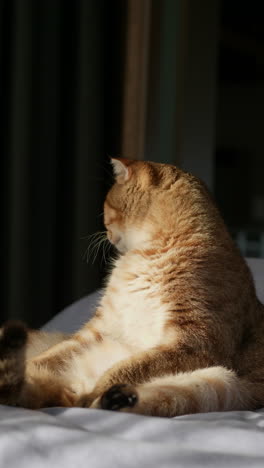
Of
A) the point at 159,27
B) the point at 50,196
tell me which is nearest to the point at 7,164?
the point at 50,196

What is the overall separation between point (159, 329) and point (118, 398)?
328 millimetres

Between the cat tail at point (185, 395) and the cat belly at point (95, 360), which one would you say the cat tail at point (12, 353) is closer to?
the cat tail at point (185, 395)

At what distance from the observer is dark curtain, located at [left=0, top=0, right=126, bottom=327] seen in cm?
271

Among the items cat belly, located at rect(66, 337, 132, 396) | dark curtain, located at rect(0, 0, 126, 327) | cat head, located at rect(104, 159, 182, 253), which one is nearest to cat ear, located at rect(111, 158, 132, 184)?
cat head, located at rect(104, 159, 182, 253)

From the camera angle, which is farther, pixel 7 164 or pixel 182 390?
pixel 7 164

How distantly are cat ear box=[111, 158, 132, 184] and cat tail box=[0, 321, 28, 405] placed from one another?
63 cm

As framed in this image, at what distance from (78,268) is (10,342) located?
184cm

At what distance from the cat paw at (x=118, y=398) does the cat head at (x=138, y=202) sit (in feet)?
1.74

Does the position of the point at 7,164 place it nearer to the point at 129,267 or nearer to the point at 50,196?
the point at 50,196

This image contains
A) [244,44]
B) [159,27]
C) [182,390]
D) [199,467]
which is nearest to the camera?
[199,467]

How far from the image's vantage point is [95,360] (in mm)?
1465

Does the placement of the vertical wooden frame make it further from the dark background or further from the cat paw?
the cat paw

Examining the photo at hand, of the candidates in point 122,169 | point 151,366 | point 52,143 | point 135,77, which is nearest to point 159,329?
point 151,366

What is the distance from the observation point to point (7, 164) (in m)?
2.73
